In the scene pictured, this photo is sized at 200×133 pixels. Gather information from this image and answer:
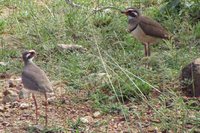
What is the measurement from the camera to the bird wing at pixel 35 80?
5270mm

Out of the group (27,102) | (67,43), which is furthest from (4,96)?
(67,43)

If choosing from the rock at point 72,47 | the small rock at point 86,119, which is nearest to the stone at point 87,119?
the small rock at point 86,119

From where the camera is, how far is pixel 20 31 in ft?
26.3

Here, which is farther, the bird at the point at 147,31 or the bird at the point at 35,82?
the bird at the point at 147,31

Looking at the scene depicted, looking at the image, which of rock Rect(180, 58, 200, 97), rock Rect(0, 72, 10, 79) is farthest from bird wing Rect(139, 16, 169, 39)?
rock Rect(0, 72, 10, 79)

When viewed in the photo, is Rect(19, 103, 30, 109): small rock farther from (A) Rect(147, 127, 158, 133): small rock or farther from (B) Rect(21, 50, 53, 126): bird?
(A) Rect(147, 127, 158, 133): small rock

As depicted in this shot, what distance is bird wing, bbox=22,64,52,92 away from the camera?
17.3ft

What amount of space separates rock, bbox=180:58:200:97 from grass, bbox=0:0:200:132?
5.1 inches

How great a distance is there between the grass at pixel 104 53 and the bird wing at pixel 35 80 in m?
0.43

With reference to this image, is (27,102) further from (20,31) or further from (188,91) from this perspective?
(20,31)

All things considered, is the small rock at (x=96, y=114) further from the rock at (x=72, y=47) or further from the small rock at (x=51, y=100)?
the rock at (x=72, y=47)

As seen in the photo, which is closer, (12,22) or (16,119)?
(16,119)

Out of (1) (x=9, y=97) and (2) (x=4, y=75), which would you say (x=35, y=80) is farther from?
(2) (x=4, y=75)

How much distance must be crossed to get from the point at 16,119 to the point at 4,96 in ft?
1.54
